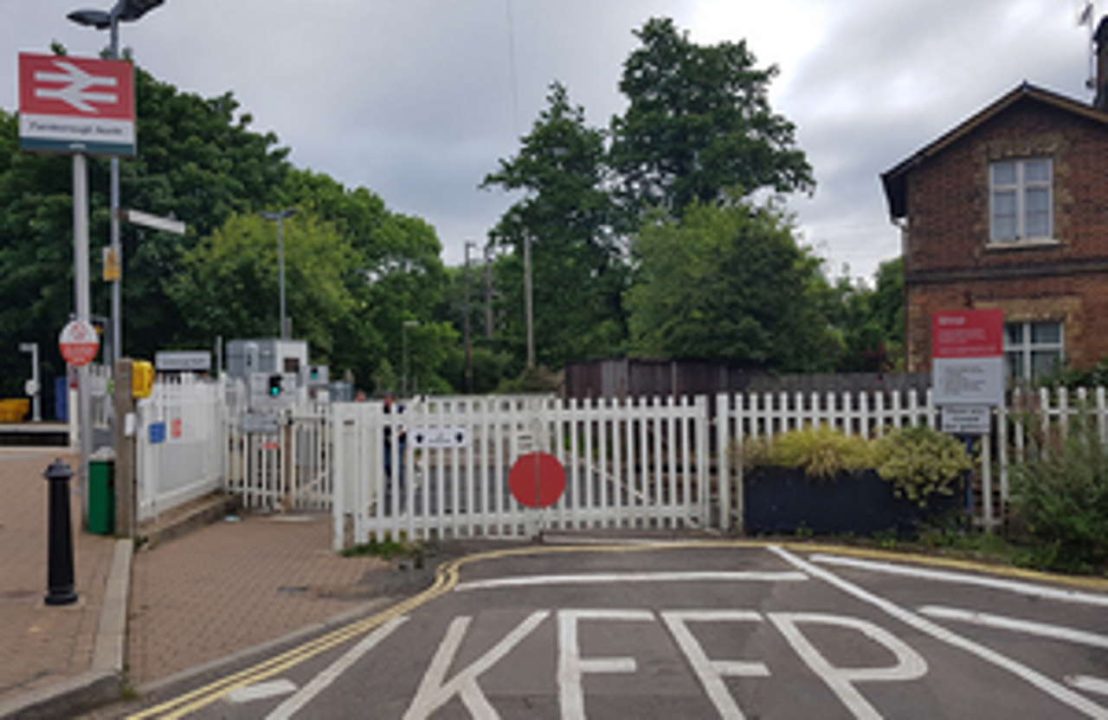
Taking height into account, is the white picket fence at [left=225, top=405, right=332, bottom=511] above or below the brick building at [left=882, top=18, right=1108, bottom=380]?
below

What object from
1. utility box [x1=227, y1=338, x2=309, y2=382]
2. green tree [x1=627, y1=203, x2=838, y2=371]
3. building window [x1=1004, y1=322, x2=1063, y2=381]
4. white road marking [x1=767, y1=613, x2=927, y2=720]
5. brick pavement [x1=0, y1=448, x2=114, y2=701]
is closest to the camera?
white road marking [x1=767, y1=613, x2=927, y2=720]

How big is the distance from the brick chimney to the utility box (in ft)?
73.1

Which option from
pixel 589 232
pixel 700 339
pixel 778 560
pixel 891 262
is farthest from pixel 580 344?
pixel 778 560

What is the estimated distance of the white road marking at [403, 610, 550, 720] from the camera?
536 centimetres

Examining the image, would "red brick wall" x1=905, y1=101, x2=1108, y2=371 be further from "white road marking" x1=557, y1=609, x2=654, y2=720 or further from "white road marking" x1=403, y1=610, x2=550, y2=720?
"white road marking" x1=403, y1=610, x2=550, y2=720

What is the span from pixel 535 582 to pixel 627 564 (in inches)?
44.2

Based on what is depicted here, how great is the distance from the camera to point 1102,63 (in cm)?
2597

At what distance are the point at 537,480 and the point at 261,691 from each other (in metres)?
5.06

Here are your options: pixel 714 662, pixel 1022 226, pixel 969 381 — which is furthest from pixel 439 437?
pixel 1022 226

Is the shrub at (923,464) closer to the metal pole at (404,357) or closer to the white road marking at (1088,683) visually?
the white road marking at (1088,683)

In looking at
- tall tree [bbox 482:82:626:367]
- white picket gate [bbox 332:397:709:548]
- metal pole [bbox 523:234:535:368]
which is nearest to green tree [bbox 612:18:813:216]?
tall tree [bbox 482:82:626:367]

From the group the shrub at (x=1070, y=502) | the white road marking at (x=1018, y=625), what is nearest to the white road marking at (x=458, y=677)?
the white road marking at (x=1018, y=625)

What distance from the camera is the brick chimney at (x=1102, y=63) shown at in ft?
83.1

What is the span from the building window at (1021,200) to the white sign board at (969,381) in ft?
36.6
